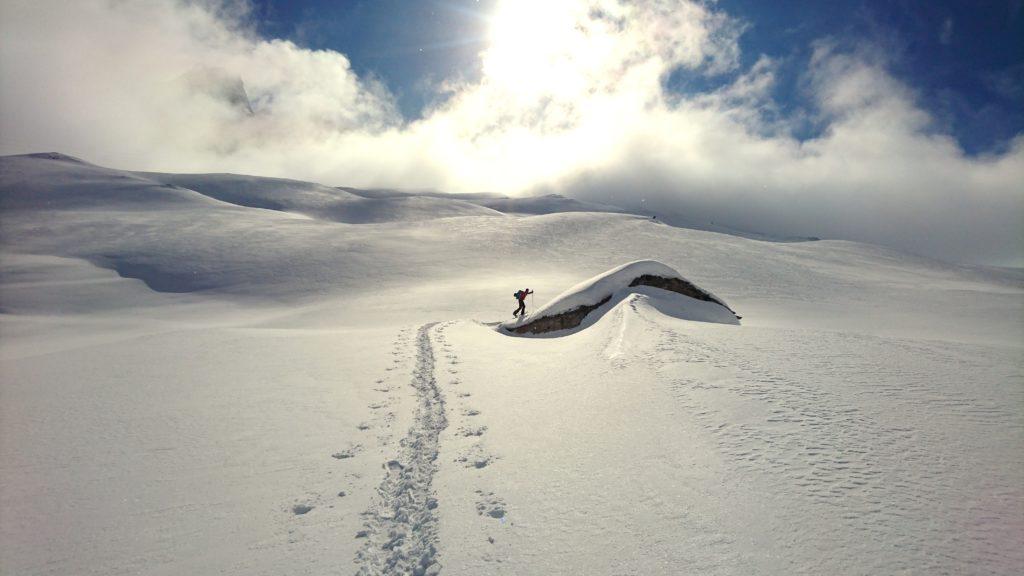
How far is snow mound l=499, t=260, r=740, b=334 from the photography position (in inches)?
640

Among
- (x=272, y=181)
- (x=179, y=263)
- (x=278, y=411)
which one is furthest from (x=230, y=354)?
(x=272, y=181)

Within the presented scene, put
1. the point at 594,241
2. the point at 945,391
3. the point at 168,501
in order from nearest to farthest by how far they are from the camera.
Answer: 1. the point at 168,501
2. the point at 945,391
3. the point at 594,241

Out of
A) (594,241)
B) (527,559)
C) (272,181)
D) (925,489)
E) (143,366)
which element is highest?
(272,181)

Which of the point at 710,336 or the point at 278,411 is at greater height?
the point at 710,336

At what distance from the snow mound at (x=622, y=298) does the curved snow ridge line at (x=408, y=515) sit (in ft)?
31.7

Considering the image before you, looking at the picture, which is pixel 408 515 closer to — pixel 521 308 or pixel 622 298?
pixel 622 298

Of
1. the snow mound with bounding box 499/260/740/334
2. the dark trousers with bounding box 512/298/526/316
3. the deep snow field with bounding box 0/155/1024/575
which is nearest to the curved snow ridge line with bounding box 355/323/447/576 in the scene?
the deep snow field with bounding box 0/155/1024/575

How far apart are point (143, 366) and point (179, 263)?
94.7 feet

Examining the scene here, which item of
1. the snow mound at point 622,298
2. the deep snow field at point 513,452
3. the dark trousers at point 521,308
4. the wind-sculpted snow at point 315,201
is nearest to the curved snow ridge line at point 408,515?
the deep snow field at point 513,452

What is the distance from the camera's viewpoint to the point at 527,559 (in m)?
3.84

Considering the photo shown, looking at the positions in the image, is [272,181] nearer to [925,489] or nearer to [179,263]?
[179,263]

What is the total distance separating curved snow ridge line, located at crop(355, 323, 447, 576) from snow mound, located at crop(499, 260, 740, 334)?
9.65 metres

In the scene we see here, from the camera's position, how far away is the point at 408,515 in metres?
4.63

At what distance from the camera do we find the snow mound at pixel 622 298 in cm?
1627
